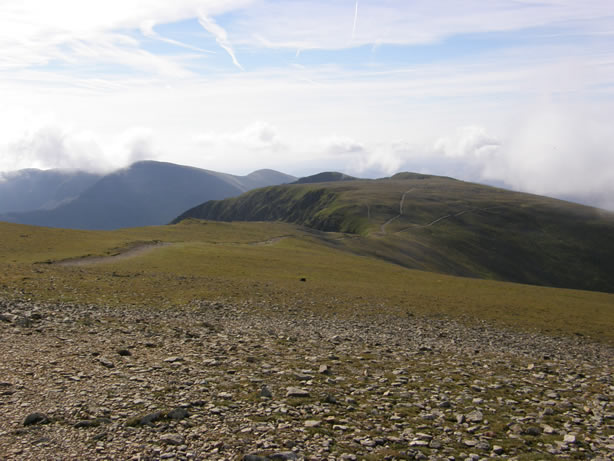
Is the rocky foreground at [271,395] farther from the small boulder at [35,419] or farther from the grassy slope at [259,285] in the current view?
the grassy slope at [259,285]

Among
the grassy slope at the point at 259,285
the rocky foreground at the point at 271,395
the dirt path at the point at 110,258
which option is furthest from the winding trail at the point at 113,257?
the rocky foreground at the point at 271,395

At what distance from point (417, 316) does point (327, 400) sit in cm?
2453

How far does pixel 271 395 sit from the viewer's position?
1427 cm

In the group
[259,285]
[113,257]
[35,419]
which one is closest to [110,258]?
[113,257]

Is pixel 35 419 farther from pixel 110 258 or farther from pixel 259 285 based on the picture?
pixel 110 258

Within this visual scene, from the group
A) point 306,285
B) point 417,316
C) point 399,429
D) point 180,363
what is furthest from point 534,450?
point 306,285

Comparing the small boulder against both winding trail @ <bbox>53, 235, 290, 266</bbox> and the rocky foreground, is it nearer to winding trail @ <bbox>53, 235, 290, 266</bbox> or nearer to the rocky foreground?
the rocky foreground

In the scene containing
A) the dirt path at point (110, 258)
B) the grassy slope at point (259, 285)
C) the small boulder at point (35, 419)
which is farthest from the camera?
the dirt path at point (110, 258)

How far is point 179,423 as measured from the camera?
11.8 metres

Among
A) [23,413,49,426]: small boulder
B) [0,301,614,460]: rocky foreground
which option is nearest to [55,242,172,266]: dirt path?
[0,301,614,460]: rocky foreground

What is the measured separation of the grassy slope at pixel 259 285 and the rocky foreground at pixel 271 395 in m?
8.97

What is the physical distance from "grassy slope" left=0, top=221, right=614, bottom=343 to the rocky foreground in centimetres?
897

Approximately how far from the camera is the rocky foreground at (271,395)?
1102 cm

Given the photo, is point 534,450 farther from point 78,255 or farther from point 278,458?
point 78,255
